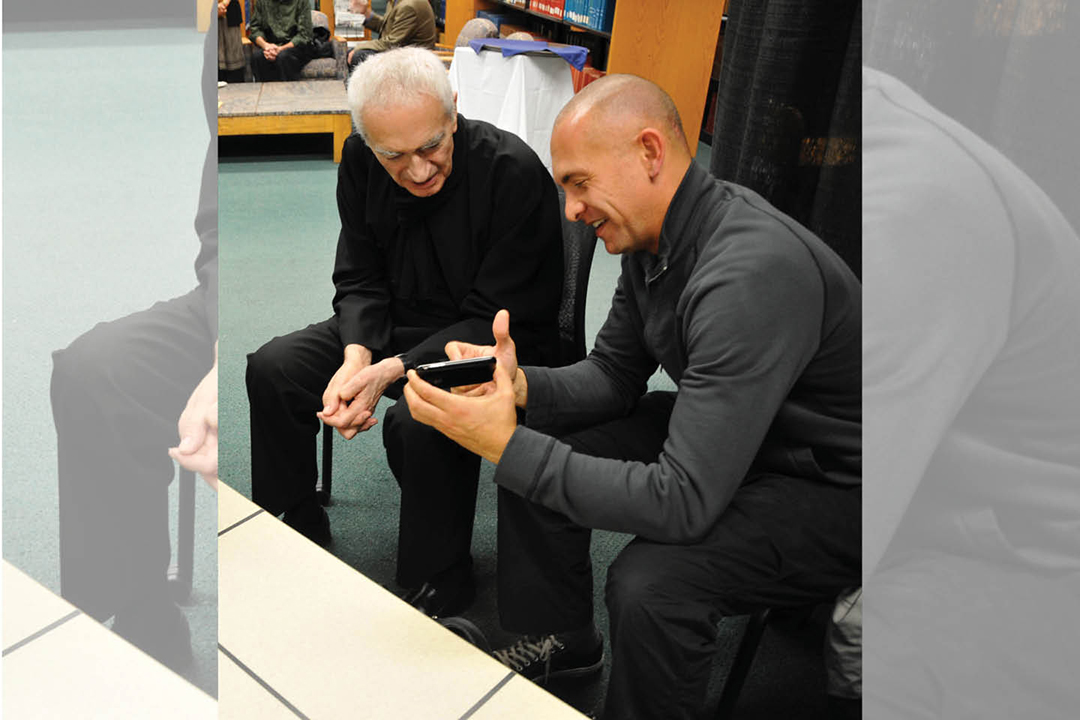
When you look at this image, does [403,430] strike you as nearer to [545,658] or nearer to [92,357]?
[545,658]

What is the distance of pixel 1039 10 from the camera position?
0.79ft

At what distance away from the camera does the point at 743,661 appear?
1402 mm

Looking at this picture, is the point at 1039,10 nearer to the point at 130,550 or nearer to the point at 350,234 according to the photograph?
the point at 130,550

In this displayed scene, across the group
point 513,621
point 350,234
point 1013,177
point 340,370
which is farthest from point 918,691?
point 350,234

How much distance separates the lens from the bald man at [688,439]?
1.28 metres

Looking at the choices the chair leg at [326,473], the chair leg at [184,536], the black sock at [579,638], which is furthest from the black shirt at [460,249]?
the chair leg at [184,536]

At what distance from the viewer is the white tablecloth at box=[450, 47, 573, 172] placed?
4516 millimetres

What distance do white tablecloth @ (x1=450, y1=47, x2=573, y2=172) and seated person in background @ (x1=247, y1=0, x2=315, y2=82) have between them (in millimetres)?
2046

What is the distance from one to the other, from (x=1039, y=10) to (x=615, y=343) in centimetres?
150

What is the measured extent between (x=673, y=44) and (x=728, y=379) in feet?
13.5

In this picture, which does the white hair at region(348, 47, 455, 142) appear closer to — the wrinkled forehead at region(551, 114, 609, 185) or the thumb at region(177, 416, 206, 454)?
the wrinkled forehead at region(551, 114, 609, 185)

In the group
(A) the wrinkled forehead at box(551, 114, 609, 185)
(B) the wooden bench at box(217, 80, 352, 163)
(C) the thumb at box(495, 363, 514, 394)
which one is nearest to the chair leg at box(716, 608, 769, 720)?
(C) the thumb at box(495, 363, 514, 394)

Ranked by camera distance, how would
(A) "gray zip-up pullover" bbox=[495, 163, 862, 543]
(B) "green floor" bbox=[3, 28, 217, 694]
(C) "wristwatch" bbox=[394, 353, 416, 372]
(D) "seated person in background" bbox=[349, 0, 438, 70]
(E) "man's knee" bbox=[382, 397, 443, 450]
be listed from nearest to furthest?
(B) "green floor" bbox=[3, 28, 217, 694], (A) "gray zip-up pullover" bbox=[495, 163, 862, 543], (E) "man's knee" bbox=[382, 397, 443, 450], (C) "wristwatch" bbox=[394, 353, 416, 372], (D) "seated person in background" bbox=[349, 0, 438, 70]

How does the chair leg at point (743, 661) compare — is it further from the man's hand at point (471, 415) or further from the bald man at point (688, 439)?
the man's hand at point (471, 415)
